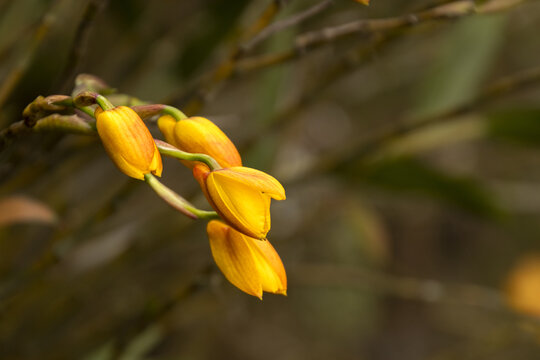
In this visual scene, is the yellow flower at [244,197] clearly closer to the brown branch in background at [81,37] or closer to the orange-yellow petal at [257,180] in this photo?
the orange-yellow petal at [257,180]

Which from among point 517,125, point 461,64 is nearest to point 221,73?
point 517,125

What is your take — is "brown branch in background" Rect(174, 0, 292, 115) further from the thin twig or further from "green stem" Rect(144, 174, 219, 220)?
"green stem" Rect(144, 174, 219, 220)

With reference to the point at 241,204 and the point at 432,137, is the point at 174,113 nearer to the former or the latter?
the point at 241,204

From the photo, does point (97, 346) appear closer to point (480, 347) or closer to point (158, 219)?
point (158, 219)

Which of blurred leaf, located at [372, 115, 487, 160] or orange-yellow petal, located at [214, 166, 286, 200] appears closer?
orange-yellow petal, located at [214, 166, 286, 200]

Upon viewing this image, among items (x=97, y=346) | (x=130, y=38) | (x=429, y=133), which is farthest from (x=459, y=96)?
(x=97, y=346)

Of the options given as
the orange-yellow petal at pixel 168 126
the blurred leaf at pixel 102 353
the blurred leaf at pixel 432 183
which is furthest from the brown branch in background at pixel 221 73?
the blurred leaf at pixel 432 183

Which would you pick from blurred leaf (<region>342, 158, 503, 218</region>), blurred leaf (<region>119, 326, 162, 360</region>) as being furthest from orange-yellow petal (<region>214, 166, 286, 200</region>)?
blurred leaf (<region>342, 158, 503, 218</region>)
